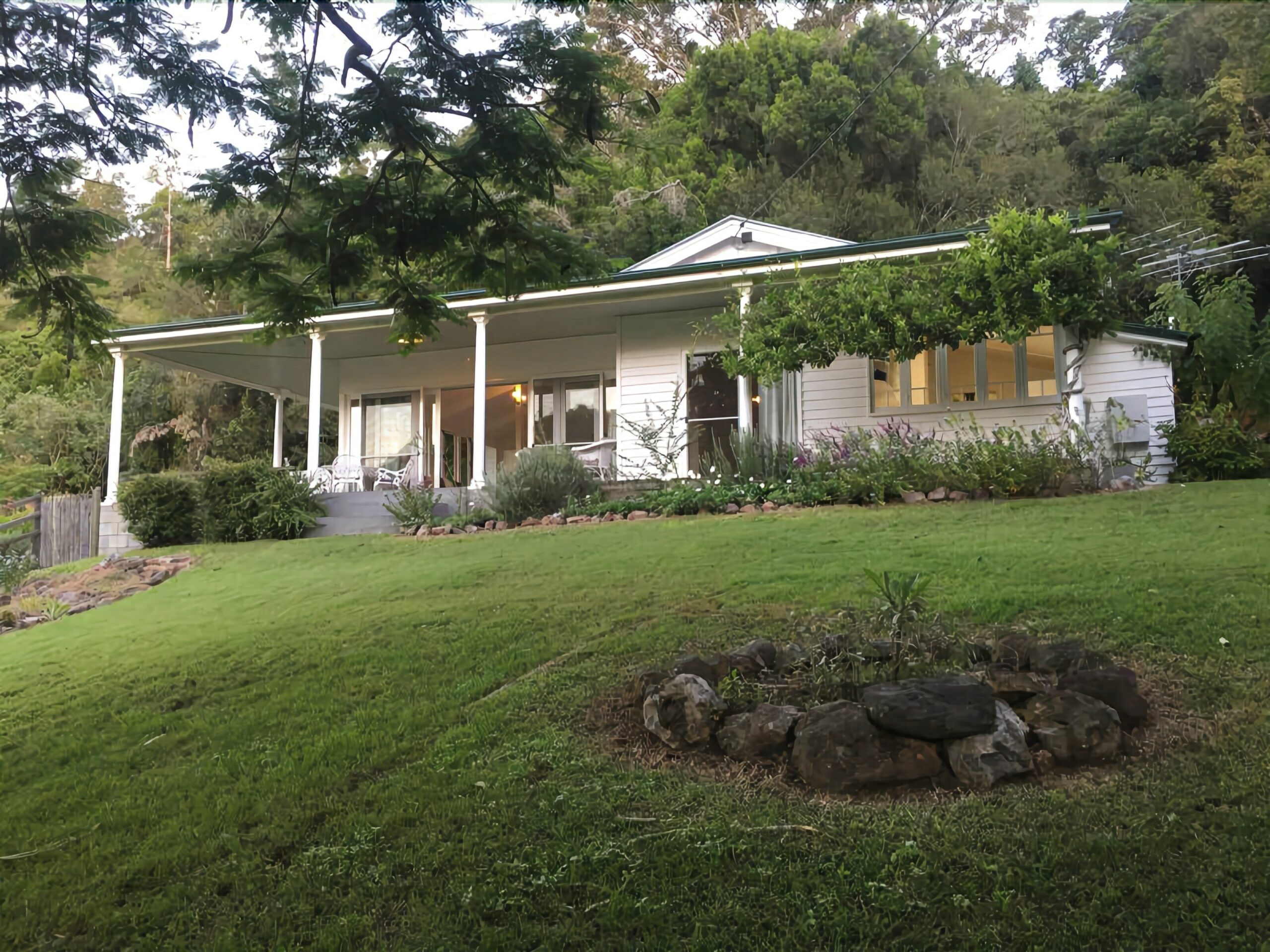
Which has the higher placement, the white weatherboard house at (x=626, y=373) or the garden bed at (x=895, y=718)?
the white weatherboard house at (x=626, y=373)

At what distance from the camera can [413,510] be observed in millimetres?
11867

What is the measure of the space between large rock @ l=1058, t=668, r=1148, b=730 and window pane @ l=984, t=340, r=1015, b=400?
Answer: 9.86 metres

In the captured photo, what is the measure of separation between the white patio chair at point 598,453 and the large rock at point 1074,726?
31.5ft

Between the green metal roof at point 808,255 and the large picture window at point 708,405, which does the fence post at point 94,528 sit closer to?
the green metal roof at point 808,255

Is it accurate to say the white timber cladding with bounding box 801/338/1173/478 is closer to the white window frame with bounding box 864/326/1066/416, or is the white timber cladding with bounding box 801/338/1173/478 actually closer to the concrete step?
the white window frame with bounding box 864/326/1066/416

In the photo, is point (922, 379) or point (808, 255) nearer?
point (808, 255)

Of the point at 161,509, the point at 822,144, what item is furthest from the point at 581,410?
Answer: the point at 822,144

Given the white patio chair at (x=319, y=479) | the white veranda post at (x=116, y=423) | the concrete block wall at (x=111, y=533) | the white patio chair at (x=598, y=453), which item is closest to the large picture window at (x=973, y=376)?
the white patio chair at (x=598, y=453)

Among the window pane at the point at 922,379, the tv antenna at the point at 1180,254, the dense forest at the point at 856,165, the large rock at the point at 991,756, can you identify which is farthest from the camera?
the dense forest at the point at 856,165

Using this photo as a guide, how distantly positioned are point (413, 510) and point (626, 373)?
4586 mm

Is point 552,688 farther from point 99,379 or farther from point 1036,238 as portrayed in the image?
point 99,379

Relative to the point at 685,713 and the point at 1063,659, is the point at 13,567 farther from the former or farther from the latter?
the point at 1063,659

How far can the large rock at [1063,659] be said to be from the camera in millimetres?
4066

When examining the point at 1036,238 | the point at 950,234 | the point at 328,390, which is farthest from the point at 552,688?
the point at 328,390
